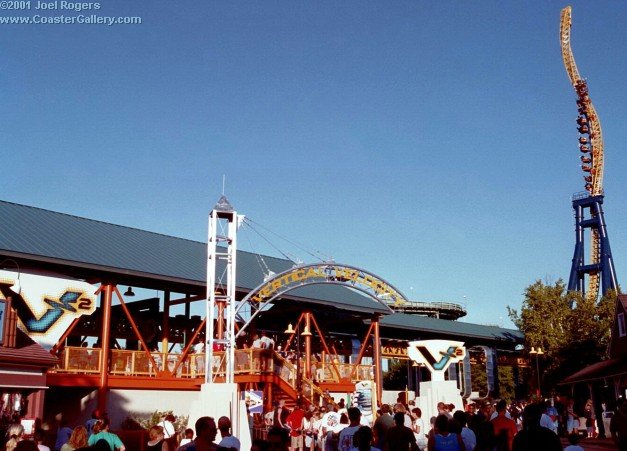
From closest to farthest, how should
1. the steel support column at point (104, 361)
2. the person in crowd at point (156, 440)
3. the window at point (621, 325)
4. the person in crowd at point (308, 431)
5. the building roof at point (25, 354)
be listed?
the person in crowd at point (156, 440), the building roof at point (25, 354), the person in crowd at point (308, 431), the steel support column at point (104, 361), the window at point (621, 325)

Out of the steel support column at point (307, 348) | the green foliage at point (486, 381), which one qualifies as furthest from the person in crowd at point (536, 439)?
the green foliage at point (486, 381)

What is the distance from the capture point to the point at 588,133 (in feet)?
223

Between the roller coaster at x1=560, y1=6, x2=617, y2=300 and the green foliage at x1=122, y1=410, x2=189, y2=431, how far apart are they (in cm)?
4323

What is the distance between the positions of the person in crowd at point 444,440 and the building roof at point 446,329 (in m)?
31.2

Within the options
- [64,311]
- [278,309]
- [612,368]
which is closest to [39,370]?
[64,311]

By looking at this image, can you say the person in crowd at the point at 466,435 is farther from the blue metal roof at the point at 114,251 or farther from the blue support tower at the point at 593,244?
the blue support tower at the point at 593,244

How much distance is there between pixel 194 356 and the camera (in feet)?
97.4

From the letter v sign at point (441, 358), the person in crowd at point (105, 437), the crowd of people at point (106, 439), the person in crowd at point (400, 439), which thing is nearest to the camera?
the crowd of people at point (106, 439)

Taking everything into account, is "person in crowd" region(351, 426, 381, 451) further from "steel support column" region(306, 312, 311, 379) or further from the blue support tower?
the blue support tower

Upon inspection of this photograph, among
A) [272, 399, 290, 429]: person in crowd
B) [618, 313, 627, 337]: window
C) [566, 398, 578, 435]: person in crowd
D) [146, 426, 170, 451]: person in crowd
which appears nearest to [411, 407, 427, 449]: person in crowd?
[272, 399, 290, 429]: person in crowd

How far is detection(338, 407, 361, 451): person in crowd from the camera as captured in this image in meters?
10.4

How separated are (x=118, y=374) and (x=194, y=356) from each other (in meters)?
3.52

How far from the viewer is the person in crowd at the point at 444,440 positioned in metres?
10.1

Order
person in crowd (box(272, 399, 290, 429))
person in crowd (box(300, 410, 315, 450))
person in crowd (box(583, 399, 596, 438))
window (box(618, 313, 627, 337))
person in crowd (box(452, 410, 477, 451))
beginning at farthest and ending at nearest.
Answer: window (box(618, 313, 627, 337))
person in crowd (box(583, 399, 596, 438))
person in crowd (box(272, 399, 290, 429))
person in crowd (box(300, 410, 315, 450))
person in crowd (box(452, 410, 477, 451))
